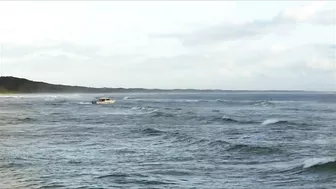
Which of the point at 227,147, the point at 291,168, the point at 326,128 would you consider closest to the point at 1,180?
the point at 291,168

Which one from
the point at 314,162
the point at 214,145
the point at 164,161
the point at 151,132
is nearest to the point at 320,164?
the point at 314,162

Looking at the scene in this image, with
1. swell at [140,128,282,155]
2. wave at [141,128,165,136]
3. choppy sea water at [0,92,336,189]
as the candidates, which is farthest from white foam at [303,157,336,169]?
wave at [141,128,165,136]

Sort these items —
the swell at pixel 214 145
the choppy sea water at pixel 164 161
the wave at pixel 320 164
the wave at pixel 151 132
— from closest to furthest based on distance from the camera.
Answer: the choppy sea water at pixel 164 161
the wave at pixel 320 164
the swell at pixel 214 145
the wave at pixel 151 132

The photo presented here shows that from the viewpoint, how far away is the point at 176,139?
1423 inches

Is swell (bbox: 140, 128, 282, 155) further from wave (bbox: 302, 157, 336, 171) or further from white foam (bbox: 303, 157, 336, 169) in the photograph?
wave (bbox: 302, 157, 336, 171)

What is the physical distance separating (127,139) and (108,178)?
15.4 m

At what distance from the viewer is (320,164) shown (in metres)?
23.7

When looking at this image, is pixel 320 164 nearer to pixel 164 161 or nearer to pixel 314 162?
pixel 314 162

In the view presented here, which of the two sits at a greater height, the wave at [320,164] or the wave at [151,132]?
the wave at [320,164]

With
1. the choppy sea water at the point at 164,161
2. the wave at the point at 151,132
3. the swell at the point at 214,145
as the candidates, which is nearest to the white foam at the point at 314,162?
the choppy sea water at the point at 164,161

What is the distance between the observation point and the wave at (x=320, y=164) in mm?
23062

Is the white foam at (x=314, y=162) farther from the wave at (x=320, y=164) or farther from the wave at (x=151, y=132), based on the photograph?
the wave at (x=151, y=132)

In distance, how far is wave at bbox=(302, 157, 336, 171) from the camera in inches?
908

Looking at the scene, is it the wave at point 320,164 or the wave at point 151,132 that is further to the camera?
the wave at point 151,132
